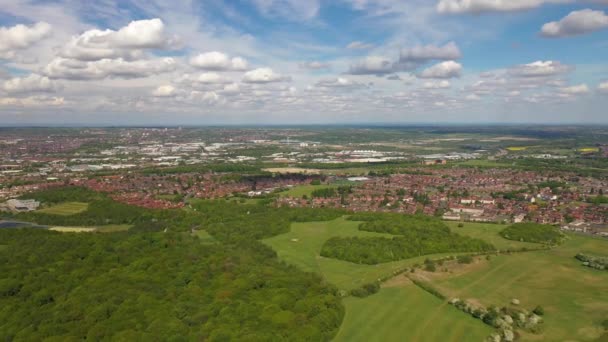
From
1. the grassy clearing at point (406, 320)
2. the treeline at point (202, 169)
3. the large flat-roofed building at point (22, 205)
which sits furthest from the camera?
the treeline at point (202, 169)

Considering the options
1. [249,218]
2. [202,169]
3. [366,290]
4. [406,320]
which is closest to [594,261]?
[406,320]

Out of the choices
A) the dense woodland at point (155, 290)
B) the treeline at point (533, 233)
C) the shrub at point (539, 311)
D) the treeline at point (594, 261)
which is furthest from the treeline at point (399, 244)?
the shrub at point (539, 311)

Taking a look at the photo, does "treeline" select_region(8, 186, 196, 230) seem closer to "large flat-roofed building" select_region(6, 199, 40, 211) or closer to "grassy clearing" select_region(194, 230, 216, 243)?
"grassy clearing" select_region(194, 230, 216, 243)

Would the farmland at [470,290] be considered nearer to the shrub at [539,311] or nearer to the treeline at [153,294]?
the shrub at [539,311]

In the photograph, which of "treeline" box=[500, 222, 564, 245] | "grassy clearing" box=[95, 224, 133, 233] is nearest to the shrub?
"treeline" box=[500, 222, 564, 245]

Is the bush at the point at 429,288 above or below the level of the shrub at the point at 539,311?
below

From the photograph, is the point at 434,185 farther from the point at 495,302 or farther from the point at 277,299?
the point at 277,299

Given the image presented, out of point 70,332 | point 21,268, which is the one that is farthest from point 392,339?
point 21,268
